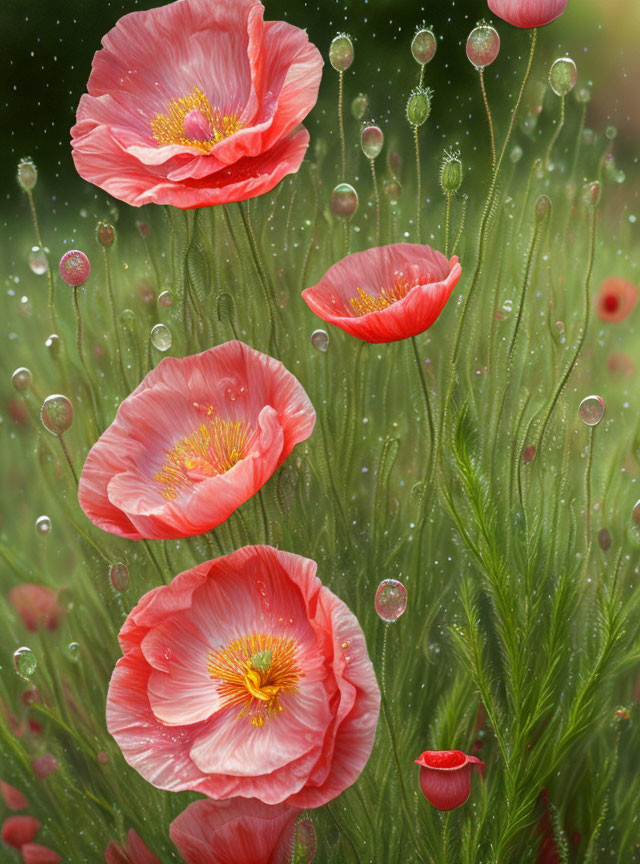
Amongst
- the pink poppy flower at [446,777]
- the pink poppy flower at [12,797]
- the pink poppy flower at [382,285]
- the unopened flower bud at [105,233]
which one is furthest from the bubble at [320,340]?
the pink poppy flower at [12,797]

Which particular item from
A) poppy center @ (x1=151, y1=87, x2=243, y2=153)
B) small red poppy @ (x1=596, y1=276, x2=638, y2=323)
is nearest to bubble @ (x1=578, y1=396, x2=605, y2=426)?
small red poppy @ (x1=596, y1=276, x2=638, y2=323)

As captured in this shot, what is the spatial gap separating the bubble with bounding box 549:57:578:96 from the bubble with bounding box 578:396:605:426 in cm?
18

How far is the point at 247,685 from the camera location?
0.57m

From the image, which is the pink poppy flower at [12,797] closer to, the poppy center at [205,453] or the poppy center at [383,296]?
the poppy center at [205,453]

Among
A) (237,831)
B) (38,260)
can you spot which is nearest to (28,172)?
(38,260)

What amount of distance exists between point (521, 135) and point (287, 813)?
0.42 meters

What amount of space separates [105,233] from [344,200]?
0.47ft

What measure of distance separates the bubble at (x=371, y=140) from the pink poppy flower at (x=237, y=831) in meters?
0.38

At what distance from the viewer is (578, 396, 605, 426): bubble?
628 millimetres

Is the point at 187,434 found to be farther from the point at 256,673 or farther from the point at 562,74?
the point at 562,74

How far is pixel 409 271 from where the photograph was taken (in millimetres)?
605

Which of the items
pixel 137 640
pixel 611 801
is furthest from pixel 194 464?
pixel 611 801

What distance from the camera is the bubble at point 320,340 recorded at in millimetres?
624

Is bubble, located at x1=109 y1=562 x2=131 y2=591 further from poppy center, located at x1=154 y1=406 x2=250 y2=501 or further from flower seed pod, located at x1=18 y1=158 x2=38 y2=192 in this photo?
flower seed pod, located at x1=18 y1=158 x2=38 y2=192
